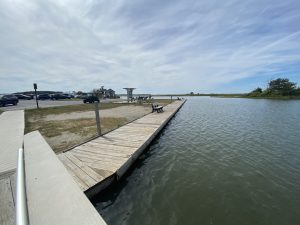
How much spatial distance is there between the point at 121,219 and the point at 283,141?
29.7 feet

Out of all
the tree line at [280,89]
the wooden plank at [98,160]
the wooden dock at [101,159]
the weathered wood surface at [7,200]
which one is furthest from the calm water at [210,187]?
the tree line at [280,89]

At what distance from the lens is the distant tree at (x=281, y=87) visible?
5162cm

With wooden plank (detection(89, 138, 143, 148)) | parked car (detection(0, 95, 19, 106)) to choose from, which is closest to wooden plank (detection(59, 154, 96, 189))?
wooden plank (detection(89, 138, 143, 148))

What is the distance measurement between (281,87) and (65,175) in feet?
216

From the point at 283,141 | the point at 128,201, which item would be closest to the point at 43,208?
the point at 128,201

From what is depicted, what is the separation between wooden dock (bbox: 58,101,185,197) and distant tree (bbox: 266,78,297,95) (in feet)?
195

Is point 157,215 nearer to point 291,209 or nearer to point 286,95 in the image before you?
point 291,209

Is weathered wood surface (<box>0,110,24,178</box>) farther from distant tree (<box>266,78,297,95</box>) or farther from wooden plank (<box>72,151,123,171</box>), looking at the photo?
distant tree (<box>266,78,297,95</box>)

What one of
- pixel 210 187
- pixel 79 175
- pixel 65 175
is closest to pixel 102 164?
pixel 79 175

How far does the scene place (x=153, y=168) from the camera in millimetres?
6207

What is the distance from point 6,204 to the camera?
10.5ft

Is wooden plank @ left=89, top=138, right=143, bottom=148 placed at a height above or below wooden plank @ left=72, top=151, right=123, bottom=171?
above

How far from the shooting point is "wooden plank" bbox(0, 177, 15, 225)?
2795 mm

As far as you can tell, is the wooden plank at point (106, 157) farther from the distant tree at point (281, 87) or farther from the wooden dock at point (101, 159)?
the distant tree at point (281, 87)
